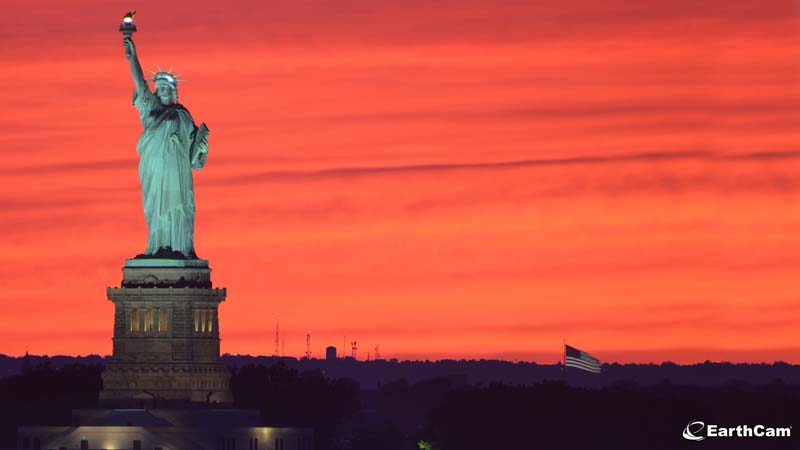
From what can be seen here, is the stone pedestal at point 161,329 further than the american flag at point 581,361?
No

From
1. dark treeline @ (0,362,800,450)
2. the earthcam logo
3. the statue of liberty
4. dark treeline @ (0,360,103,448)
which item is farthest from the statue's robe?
the earthcam logo

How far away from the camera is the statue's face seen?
145500mm

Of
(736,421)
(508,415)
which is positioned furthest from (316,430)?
(736,421)

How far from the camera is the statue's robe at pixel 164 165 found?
476 feet

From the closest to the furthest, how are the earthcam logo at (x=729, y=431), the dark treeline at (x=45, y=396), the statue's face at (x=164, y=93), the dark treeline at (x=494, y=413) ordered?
the statue's face at (x=164, y=93) → the dark treeline at (x=45, y=396) → the dark treeline at (x=494, y=413) → the earthcam logo at (x=729, y=431)

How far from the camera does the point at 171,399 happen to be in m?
144

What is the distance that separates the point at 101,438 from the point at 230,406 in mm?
6751

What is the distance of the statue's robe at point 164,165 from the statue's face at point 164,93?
0.70 feet

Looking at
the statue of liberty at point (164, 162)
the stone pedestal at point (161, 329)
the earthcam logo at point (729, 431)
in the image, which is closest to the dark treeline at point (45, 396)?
the stone pedestal at point (161, 329)

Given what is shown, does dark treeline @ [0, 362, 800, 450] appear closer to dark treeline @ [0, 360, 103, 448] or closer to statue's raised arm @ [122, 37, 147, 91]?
dark treeline @ [0, 360, 103, 448]

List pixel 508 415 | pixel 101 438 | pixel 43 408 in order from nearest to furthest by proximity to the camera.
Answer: pixel 101 438, pixel 43 408, pixel 508 415

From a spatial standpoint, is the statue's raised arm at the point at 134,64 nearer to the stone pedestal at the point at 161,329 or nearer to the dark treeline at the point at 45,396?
the stone pedestal at the point at 161,329

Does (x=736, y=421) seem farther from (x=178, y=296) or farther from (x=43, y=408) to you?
(x=178, y=296)

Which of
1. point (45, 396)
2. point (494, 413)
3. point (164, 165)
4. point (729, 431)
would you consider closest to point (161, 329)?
point (164, 165)
